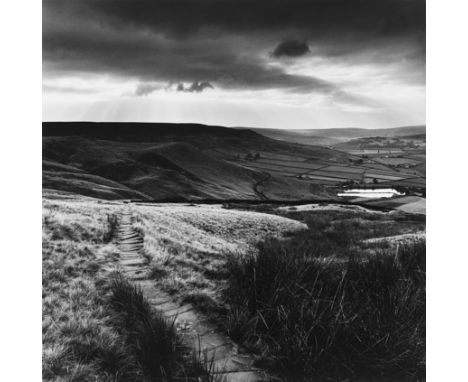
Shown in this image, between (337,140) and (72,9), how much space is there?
3743 mm

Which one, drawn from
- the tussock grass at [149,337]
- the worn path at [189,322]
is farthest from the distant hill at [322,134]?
the tussock grass at [149,337]

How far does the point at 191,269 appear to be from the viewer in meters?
4.89

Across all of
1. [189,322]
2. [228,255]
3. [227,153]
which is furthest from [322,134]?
[189,322]

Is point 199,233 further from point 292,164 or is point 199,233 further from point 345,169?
point 345,169

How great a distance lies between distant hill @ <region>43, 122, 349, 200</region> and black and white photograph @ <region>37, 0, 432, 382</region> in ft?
0.07

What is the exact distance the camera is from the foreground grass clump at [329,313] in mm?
3633

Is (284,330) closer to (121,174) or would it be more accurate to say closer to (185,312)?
(185,312)

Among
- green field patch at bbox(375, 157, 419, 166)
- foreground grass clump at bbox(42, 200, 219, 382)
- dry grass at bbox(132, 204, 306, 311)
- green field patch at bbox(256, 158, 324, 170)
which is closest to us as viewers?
foreground grass clump at bbox(42, 200, 219, 382)

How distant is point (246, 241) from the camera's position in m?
5.09

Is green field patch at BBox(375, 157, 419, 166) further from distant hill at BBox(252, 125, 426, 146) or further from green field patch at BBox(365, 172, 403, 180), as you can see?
distant hill at BBox(252, 125, 426, 146)

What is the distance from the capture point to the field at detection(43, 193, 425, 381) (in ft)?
11.9

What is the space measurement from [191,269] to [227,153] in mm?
1615

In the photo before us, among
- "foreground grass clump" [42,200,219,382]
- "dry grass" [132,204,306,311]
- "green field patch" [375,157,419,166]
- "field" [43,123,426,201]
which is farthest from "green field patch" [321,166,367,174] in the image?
"foreground grass clump" [42,200,219,382]

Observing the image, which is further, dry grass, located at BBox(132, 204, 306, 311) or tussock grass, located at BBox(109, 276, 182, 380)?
dry grass, located at BBox(132, 204, 306, 311)
